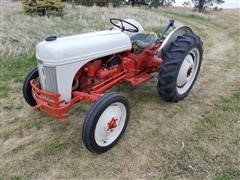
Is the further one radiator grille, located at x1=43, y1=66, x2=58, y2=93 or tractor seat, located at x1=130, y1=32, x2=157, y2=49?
tractor seat, located at x1=130, y1=32, x2=157, y2=49

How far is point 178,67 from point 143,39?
751 mm

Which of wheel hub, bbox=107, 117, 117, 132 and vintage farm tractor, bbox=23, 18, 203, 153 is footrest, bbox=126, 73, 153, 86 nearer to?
vintage farm tractor, bbox=23, 18, 203, 153

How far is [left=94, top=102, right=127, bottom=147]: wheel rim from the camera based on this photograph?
298cm

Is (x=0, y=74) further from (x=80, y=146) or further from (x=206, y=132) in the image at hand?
(x=206, y=132)

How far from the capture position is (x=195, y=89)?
15.2 ft

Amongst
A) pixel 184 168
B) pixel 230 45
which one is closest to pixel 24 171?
pixel 184 168

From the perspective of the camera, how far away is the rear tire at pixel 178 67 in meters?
3.61

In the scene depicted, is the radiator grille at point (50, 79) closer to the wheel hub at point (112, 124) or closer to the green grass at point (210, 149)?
the wheel hub at point (112, 124)

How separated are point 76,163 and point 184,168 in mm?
1097

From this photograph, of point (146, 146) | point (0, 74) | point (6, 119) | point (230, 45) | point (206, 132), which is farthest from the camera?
point (230, 45)

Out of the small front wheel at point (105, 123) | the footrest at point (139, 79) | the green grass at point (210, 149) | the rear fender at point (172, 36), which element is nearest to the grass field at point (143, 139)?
the green grass at point (210, 149)

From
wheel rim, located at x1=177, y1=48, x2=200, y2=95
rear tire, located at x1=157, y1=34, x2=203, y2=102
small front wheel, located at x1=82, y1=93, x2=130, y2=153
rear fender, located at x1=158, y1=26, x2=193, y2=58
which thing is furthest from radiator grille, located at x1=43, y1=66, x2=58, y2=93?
wheel rim, located at x1=177, y1=48, x2=200, y2=95

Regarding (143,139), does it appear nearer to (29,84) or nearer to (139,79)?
(139,79)

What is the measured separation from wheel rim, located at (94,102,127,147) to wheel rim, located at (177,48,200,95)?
3.66ft
